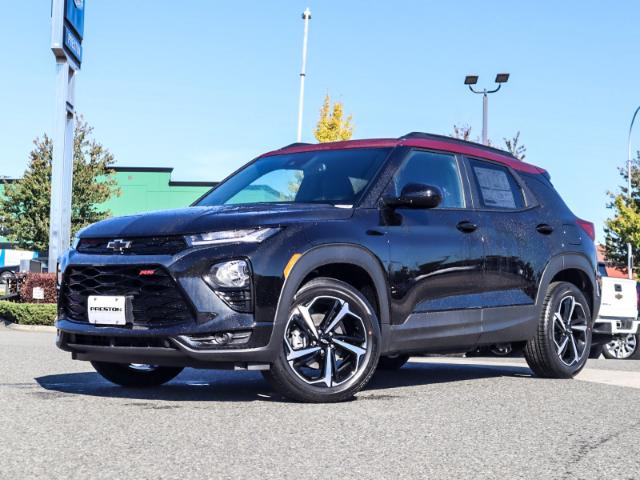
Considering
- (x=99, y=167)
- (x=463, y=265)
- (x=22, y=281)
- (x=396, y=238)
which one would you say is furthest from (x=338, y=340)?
(x=99, y=167)

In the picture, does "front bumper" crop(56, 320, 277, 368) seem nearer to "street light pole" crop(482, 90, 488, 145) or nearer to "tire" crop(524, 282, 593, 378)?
"tire" crop(524, 282, 593, 378)

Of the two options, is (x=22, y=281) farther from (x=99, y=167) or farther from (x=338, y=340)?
(x=99, y=167)

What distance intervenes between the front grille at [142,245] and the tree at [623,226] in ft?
131

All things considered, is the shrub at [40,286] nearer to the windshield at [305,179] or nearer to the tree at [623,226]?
the windshield at [305,179]

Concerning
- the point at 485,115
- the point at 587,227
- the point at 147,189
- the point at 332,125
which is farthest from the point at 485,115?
the point at 147,189

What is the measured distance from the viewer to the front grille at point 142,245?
545 centimetres

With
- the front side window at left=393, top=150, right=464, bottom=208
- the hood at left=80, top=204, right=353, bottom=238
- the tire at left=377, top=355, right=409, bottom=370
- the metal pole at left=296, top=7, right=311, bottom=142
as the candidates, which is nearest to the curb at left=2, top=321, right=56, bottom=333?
the tire at left=377, top=355, right=409, bottom=370

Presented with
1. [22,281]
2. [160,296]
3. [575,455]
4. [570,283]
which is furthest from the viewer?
[22,281]

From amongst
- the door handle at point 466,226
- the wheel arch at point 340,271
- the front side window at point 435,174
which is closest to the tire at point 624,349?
the front side window at point 435,174

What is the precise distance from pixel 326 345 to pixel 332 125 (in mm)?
30490

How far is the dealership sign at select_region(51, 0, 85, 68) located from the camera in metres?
21.6

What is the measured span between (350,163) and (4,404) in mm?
2798

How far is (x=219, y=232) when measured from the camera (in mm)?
5457

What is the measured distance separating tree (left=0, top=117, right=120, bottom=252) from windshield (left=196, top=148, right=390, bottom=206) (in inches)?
1339
